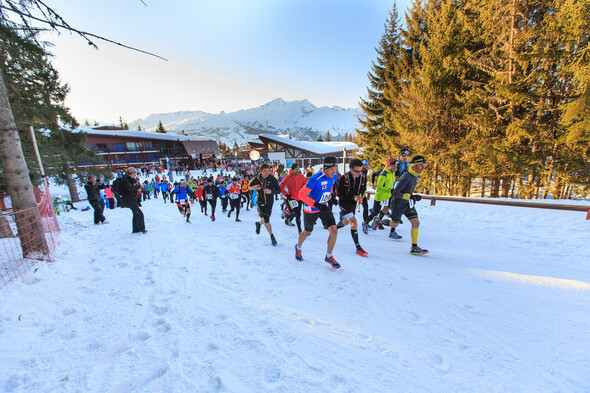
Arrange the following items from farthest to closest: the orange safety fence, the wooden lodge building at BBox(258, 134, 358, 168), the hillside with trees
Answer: the wooden lodge building at BBox(258, 134, 358, 168), the hillside with trees, the orange safety fence

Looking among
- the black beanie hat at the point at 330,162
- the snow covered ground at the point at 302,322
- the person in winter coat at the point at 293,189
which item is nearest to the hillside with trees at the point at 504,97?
the snow covered ground at the point at 302,322

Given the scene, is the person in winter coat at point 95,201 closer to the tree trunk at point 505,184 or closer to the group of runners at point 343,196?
the group of runners at point 343,196

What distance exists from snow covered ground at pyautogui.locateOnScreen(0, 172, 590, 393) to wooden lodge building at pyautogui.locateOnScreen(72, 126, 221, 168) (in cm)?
4397

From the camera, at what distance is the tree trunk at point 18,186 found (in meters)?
3.97

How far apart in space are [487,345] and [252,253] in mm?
4023

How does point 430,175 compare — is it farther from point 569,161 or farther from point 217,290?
point 217,290

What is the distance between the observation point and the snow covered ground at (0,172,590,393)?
2.00m

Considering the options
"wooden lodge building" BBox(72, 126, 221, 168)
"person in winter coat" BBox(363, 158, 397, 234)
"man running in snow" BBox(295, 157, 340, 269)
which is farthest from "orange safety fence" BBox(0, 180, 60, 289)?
"wooden lodge building" BBox(72, 126, 221, 168)

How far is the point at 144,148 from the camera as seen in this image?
4603 centimetres

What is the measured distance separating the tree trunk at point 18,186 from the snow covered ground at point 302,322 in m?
0.53

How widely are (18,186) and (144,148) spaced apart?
164 ft

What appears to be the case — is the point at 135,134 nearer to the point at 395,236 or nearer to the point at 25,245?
the point at 25,245

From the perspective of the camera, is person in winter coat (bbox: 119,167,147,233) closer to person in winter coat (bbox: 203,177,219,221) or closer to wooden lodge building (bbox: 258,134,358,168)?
person in winter coat (bbox: 203,177,219,221)

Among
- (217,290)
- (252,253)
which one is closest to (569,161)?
(252,253)
